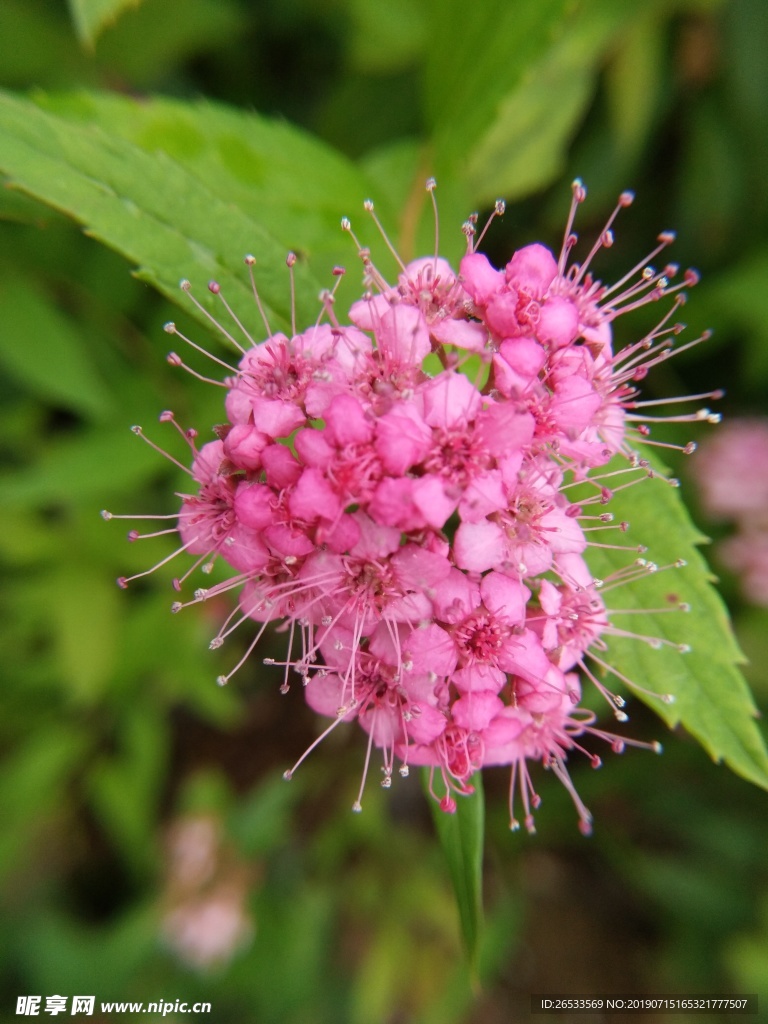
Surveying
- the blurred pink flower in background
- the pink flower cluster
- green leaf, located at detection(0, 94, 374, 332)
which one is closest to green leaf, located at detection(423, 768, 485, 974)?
the pink flower cluster

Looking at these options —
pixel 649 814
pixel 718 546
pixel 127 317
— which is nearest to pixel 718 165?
pixel 718 546

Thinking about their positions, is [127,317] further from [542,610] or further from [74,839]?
[74,839]

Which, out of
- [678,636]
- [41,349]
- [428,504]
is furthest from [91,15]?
[678,636]

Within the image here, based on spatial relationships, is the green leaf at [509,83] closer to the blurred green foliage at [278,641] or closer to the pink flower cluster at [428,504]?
the blurred green foliage at [278,641]

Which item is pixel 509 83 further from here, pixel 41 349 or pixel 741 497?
pixel 741 497

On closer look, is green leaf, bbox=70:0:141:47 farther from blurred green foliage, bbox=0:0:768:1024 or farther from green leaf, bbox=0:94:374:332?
blurred green foliage, bbox=0:0:768:1024
